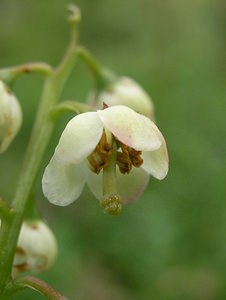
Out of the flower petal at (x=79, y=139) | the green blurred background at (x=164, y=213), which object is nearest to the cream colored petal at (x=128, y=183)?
the flower petal at (x=79, y=139)

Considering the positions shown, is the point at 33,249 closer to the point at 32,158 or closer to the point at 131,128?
the point at 32,158

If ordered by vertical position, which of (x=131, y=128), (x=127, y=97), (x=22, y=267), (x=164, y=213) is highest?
(x=131, y=128)

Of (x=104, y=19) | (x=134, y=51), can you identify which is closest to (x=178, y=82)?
(x=134, y=51)

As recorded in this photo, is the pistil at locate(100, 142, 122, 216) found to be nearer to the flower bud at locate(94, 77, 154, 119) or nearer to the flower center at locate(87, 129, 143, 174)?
the flower center at locate(87, 129, 143, 174)

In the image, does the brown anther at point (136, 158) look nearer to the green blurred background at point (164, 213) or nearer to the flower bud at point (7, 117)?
the flower bud at point (7, 117)

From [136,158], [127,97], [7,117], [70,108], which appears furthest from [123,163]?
[127,97]

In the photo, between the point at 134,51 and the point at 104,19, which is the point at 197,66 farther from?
the point at 104,19
